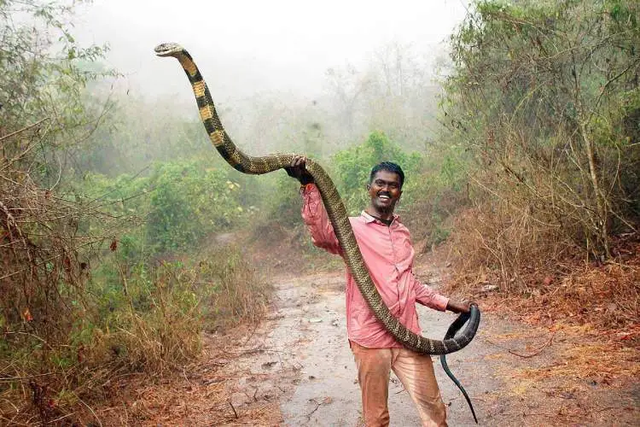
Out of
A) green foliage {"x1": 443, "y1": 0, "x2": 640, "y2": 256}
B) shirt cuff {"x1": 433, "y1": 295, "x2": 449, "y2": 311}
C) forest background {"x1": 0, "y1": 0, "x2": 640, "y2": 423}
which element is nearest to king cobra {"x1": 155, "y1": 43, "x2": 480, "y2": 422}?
shirt cuff {"x1": 433, "y1": 295, "x2": 449, "y2": 311}

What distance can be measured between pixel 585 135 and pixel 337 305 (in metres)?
4.74

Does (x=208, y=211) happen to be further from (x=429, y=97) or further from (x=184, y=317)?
(x=429, y=97)

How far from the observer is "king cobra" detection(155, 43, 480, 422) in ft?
7.93

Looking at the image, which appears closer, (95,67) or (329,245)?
(329,245)

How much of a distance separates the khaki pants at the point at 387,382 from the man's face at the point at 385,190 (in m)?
0.76

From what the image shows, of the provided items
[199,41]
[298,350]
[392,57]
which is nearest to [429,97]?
[392,57]

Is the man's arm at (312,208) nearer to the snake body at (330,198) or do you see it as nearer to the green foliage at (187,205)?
the snake body at (330,198)

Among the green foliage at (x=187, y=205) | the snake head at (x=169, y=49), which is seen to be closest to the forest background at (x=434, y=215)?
the green foliage at (x=187, y=205)

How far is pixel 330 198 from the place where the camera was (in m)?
2.84

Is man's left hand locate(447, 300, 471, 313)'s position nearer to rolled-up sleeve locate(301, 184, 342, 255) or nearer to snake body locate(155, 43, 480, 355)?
snake body locate(155, 43, 480, 355)

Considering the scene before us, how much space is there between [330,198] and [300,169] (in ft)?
1.09

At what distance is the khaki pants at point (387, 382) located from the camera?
2.53 meters

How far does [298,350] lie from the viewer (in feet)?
20.2

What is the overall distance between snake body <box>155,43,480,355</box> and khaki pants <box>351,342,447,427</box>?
8cm
